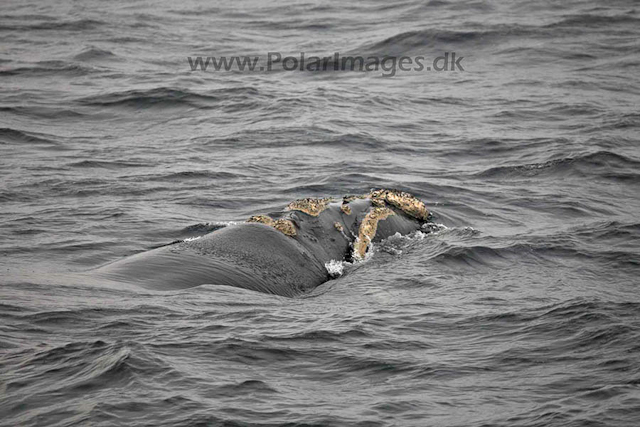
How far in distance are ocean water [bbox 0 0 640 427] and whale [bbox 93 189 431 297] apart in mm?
338

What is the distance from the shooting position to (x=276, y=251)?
12711 mm

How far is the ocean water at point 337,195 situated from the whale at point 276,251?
0.34 m

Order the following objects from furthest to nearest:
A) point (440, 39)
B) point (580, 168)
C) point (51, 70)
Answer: point (440, 39)
point (51, 70)
point (580, 168)

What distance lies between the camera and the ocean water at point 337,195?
8.81 metres

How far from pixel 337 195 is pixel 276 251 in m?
5.77

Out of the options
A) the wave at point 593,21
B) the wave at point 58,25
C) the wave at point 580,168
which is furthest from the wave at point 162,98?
the wave at point 593,21

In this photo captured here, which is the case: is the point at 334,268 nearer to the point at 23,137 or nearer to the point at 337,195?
the point at 337,195

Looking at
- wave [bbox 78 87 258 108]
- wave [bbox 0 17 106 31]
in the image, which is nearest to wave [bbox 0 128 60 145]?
wave [bbox 78 87 258 108]

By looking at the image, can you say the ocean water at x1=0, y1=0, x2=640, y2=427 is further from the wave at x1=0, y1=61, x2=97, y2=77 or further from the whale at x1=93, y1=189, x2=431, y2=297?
the whale at x1=93, y1=189, x2=431, y2=297

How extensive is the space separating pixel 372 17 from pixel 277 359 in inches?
1266

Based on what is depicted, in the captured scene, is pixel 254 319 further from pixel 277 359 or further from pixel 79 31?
pixel 79 31

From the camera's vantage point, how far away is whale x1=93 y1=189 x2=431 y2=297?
11.7m

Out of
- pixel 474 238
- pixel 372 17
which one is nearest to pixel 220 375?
pixel 474 238

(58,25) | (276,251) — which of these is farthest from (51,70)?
(276,251)
